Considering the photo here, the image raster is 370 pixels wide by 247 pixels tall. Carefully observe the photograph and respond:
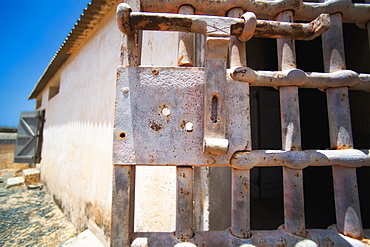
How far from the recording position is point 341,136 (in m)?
0.98

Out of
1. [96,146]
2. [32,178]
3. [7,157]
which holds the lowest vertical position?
[32,178]

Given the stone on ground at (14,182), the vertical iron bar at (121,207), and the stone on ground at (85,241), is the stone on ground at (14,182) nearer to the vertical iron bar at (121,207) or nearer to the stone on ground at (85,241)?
the stone on ground at (85,241)

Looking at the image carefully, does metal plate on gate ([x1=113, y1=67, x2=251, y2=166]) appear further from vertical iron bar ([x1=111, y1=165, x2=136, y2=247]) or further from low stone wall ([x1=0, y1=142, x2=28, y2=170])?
low stone wall ([x1=0, y1=142, x2=28, y2=170])

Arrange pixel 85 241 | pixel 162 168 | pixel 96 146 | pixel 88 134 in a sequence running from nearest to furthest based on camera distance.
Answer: pixel 162 168 → pixel 85 241 → pixel 96 146 → pixel 88 134

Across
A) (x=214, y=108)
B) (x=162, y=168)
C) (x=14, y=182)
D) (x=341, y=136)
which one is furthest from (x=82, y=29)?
(x=14, y=182)

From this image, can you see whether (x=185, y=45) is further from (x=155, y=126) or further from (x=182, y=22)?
(x=155, y=126)

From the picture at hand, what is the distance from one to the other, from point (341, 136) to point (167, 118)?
976mm

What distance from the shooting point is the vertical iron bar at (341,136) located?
3.07 ft

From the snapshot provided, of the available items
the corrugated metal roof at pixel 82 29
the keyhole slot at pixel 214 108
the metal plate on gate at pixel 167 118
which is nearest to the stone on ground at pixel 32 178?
the corrugated metal roof at pixel 82 29

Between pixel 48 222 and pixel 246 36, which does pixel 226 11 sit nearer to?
pixel 246 36

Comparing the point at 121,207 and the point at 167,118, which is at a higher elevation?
the point at 167,118

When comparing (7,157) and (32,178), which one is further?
(7,157)

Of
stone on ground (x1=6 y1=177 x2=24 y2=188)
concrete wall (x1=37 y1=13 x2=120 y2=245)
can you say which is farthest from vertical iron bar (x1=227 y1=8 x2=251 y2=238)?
stone on ground (x1=6 y1=177 x2=24 y2=188)

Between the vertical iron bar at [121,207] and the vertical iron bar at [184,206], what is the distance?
238mm
